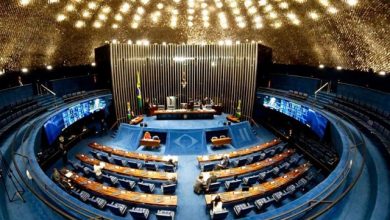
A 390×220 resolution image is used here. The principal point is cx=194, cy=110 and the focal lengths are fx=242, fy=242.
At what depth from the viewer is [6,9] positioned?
33.3 ft

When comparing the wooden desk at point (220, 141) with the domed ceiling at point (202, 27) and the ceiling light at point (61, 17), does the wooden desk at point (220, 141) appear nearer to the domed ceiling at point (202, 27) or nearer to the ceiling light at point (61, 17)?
the domed ceiling at point (202, 27)

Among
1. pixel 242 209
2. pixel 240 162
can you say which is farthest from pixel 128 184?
pixel 240 162

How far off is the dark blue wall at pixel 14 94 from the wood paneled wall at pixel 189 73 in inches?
198

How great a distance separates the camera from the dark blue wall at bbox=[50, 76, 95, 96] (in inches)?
655

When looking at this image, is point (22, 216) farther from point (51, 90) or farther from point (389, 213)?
point (51, 90)

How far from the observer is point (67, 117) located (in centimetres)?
1427

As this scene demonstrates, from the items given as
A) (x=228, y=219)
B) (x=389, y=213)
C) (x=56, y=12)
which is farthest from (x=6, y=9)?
(x=389, y=213)

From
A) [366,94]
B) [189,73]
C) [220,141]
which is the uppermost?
[189,73]

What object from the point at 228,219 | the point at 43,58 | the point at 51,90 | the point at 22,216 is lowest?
the point at 228,219

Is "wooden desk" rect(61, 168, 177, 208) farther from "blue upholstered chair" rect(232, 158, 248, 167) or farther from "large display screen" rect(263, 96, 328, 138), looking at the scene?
"large display screen" rect(263, 96, 328, 138)

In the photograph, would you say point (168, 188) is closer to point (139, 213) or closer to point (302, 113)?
point (139, 213)

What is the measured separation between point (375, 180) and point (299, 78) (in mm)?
12026

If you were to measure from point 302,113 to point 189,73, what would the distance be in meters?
8.71

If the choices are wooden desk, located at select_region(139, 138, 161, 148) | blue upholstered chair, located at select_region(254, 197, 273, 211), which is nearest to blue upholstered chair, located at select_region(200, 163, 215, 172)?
blue upholstered chair, located at select_region(254, 197, 273, 211)
